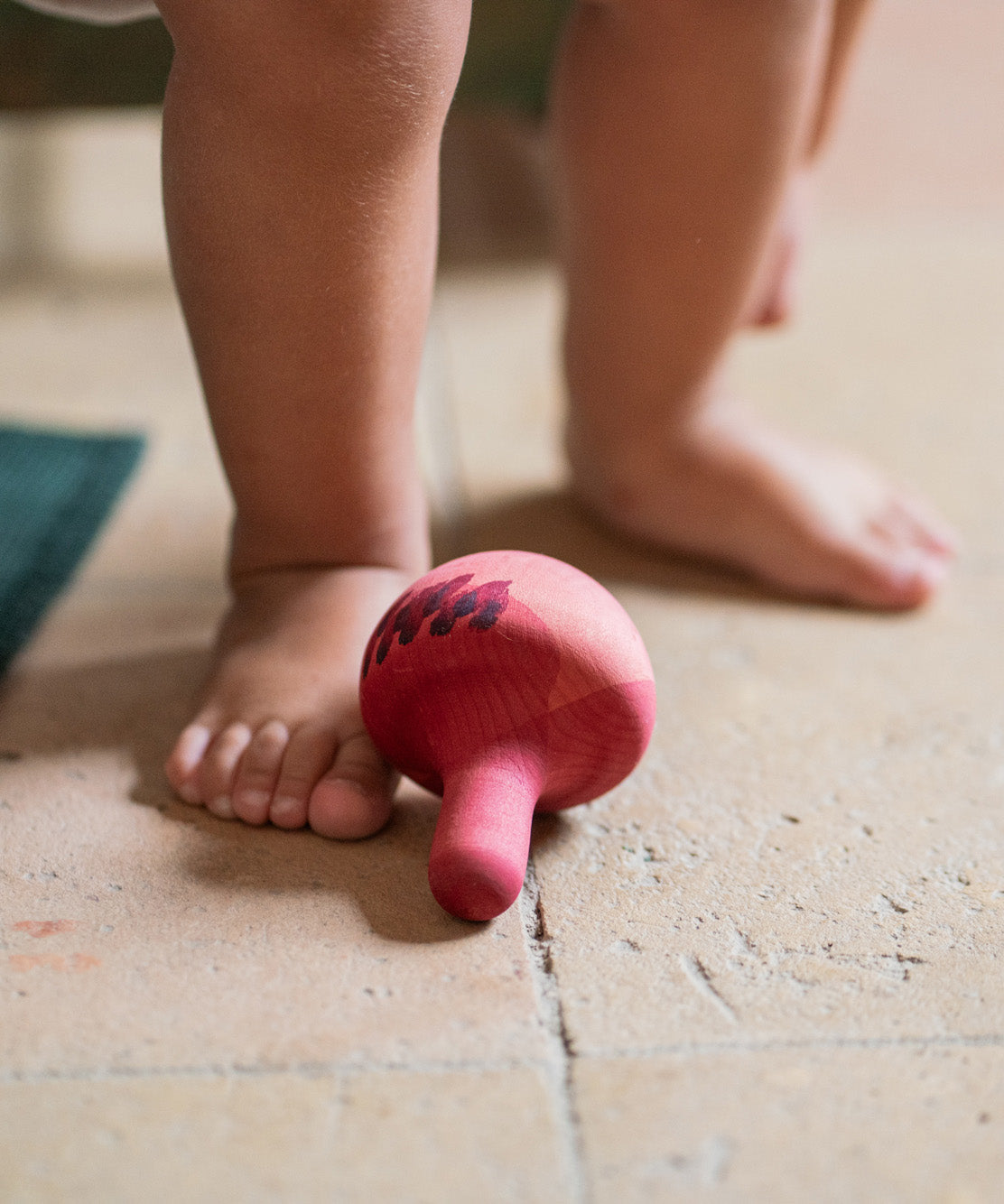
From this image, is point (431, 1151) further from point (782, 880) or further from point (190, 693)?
point (190, 693)

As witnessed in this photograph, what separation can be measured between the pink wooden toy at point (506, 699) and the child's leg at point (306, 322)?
0.25 feet

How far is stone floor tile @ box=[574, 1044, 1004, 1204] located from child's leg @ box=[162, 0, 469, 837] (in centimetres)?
23

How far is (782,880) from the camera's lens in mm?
667

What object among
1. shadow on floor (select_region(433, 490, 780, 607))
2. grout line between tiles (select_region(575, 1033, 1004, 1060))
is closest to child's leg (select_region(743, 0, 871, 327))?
shadow on floor (select_region(433, 490, 780, 607))

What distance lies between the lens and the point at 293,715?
732 mm

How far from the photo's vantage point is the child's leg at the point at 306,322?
0.66 meters

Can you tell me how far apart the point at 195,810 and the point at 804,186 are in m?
0.80

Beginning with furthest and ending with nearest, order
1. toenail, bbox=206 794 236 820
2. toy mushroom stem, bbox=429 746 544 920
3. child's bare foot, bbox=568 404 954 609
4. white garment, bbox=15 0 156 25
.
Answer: child's bare foot, bbox=568 404 954 609 → white garment, bbox=15 0 156 25 → toenail, bbox=206 794 236 820 → toy mushroom stem, bbox=429 746 544 920


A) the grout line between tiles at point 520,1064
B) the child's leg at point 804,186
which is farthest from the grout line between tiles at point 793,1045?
the child's leg at point 804,186

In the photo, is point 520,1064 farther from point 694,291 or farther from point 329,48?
point 694,291

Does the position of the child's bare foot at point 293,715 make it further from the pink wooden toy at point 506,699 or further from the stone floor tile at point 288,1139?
the stone floor tile at point 288,1139

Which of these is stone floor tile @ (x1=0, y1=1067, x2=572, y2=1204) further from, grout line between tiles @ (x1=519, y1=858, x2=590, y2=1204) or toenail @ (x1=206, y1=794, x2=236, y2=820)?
toenail @ (x1=206, y1=794, x2=236, y2=820)

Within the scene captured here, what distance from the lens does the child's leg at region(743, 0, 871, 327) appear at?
1090 millimetres

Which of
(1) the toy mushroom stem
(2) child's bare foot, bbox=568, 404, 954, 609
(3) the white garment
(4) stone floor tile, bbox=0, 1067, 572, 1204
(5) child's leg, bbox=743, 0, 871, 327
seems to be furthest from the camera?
(5) child's leg, bbox=743, 0, 871, 327
